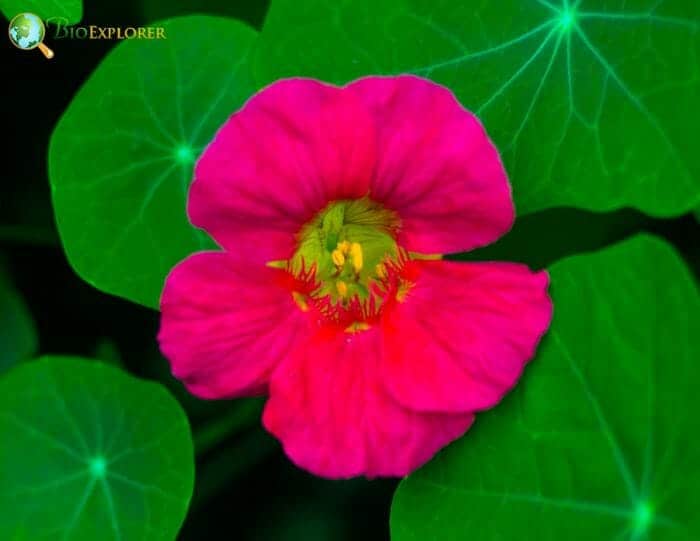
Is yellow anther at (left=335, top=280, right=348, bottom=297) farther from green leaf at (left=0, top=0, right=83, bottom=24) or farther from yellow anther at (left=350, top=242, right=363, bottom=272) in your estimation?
green leaf at (left=0, top=0, right=83, bottom=24)

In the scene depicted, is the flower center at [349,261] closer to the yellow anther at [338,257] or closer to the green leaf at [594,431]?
the yellow anther at [338,257]

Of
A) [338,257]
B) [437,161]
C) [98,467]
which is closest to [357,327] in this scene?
[338,257]

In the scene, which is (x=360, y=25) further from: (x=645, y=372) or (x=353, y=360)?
(x=645, y=372)

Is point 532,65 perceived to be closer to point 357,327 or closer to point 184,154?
point 357,327

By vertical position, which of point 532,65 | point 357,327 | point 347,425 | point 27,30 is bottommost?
point 347,425

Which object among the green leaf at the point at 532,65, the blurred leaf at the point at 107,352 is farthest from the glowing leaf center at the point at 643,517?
the blurred leaf at the point at 107,352
